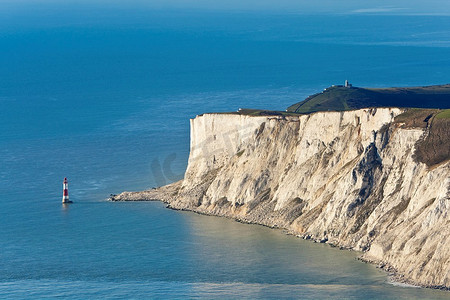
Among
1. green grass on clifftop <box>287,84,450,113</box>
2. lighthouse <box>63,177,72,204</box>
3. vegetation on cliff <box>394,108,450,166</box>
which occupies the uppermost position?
green grass on clifftop <box>287,84,450,113</box>

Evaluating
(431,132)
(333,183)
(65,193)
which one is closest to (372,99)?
(65,193)

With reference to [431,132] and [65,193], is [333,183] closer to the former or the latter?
[431,132]

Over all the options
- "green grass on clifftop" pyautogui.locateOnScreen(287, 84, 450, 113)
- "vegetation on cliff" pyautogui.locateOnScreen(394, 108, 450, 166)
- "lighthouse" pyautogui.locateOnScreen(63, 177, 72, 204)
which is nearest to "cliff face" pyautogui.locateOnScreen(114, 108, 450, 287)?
"vegetation on cliff" pyautogui.locateOnScreen(394, 108, 450, 166)

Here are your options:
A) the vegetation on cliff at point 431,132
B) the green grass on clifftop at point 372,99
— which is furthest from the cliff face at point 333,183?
the green grass on clifftop at point 372,99

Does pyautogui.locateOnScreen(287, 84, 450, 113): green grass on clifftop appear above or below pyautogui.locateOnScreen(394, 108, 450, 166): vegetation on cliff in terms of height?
above

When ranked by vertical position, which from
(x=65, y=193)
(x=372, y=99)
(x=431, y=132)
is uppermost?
(x=372, y=99)

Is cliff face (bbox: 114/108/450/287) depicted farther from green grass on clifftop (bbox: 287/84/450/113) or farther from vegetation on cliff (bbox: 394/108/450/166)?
green grass on clifftop (bbox: 287/84/450/113)

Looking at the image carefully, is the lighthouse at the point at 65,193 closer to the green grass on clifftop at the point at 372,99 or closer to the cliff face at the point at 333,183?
the cliff face at the point at 333,183

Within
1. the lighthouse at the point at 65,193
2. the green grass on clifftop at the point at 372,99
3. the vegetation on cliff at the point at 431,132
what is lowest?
the lighthouse at the point at 65,193

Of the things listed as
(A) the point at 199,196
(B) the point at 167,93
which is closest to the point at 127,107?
(B) the point at 167,93
